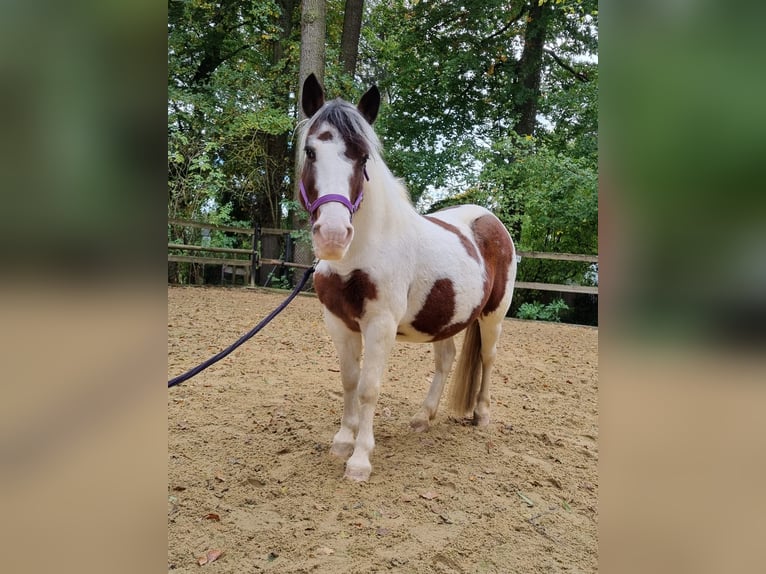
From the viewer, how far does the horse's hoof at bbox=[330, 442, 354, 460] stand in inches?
104

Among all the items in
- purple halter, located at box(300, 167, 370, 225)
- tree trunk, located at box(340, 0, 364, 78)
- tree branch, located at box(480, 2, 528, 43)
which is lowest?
purple halter, located at box(300, 167, 370, 225)

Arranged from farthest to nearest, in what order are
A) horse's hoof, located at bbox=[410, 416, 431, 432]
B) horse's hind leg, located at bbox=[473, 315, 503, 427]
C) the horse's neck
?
horse's hind leg, located at bbox=[473, 315, 503, 427]
horse's hoof, located at bbox=[410, 416, 431, 432]
the horse's neck

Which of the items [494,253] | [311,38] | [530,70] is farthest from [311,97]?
[530,70]

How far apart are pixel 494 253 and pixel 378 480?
71.6 inches

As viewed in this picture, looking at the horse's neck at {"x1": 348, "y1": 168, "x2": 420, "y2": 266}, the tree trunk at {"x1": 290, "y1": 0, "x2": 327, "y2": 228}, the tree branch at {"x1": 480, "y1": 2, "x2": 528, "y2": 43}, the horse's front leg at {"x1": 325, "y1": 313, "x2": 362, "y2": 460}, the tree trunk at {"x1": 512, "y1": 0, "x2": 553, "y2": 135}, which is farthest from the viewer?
the tree branch at {"x1": 480, "y1": 2, "x2": 528, "y2": 43}

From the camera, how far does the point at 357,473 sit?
2.41 metres

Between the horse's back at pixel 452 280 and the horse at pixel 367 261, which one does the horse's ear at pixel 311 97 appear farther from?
the horse's back at pixel 452 280

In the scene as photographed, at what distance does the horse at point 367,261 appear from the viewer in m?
2.05

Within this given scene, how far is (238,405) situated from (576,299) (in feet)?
27.3

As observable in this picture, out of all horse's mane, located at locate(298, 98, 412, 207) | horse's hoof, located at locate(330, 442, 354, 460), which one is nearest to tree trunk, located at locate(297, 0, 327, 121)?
horse's mane, located at locate(298, 98, 412, 207)

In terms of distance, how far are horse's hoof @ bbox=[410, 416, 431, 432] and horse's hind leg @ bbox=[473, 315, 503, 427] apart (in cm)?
44

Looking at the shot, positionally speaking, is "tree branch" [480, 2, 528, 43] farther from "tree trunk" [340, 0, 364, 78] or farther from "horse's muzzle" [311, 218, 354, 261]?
"horse's muzzle" [311, 218, 354, 261]
